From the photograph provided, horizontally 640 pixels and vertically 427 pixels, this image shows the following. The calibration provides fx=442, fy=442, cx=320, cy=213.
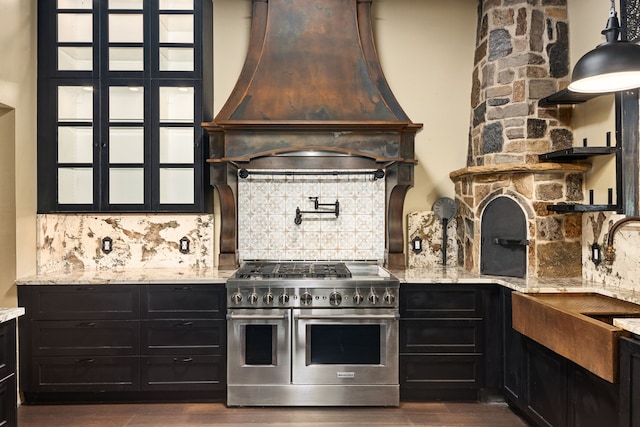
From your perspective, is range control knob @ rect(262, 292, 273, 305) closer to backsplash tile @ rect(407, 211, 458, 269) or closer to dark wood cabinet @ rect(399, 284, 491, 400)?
dark wood cabinet @ rect(399, 284, 491, 400)

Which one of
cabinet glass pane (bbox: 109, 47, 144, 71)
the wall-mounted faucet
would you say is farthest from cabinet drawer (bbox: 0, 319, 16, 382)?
the wall-mounted faucet

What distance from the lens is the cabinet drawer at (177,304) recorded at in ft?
10.7

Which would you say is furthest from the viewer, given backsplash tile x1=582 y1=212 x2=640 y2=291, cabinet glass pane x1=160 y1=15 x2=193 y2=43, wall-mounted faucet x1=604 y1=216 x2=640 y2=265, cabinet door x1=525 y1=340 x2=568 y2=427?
cabinet glass pane x1=160 y1=15 x2=193 y2=43

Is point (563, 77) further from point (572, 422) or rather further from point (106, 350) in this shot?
point (106, 350)

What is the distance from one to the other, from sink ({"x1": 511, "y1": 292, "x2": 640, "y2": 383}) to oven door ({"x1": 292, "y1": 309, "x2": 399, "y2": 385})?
2.92 ft

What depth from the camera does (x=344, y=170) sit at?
3830 mm

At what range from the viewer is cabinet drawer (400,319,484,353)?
10.8 ft

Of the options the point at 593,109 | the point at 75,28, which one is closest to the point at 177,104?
the point at 75,28

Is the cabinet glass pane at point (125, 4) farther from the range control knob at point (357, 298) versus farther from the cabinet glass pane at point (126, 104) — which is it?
the range control knob at point (357, 298)

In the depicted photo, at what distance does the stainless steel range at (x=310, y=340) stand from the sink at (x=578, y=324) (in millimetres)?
881

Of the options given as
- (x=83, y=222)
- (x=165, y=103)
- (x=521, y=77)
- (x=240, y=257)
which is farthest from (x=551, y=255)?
(x=83, y=222)

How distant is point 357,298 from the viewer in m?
3.20

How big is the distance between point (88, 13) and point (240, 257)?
93.9 inches

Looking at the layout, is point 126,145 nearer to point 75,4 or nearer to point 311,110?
point 75,4
